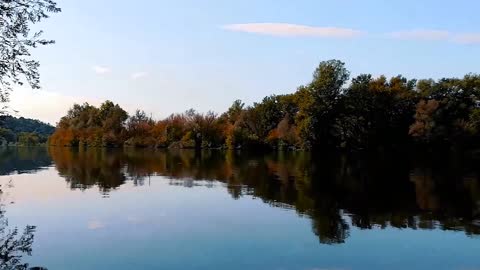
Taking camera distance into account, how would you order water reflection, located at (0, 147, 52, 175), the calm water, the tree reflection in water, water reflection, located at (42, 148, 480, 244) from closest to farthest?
1. the tree reflection in water
2. the calm water
3. water reflection, located at (42, 148, 480, 244)
4. water reflection, located at (0, 147, 52, 175)

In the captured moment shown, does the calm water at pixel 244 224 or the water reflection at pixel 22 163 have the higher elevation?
the water reflection at pixel 22 163

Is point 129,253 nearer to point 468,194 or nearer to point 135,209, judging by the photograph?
point 135,209

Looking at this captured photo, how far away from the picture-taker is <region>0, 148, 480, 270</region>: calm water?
46.9 ft

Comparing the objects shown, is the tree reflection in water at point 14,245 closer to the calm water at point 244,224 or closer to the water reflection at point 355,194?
the calm water at point 244,224

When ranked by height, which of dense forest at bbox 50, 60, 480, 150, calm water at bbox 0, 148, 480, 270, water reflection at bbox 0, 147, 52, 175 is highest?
dense forest at bbox 50, 60, 480, 150

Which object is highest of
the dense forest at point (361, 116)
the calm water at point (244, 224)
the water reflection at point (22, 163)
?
the dense forest at point (361, 116)

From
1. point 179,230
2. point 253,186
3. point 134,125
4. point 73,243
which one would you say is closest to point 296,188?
point 253,186

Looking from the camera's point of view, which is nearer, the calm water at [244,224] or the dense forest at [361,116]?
the calm water at [244,224]

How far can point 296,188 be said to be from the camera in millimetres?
31312

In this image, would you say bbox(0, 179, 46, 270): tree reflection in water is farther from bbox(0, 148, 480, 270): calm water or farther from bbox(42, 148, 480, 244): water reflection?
bbox(42, 148, 480, 244): water reflection

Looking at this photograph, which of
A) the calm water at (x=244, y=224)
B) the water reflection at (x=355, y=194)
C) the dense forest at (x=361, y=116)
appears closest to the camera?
the calm water at (x=244, y=224)

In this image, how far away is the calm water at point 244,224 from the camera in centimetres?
1428

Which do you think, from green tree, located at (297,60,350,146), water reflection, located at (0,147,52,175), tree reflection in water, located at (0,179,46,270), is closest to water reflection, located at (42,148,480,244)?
water reflection, located at (0,147,52,175)

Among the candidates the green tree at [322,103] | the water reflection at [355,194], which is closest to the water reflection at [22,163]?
the water reflection at [355,194]
